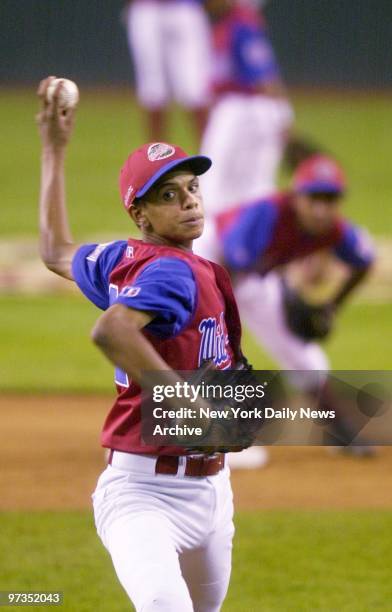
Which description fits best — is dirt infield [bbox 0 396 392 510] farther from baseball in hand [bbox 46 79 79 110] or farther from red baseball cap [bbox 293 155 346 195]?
baseball in hand [bbox 46 79 79 110]

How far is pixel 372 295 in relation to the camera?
12.8m

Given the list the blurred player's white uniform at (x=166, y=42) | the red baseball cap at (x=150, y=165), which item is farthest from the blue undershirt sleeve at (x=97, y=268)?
the blurred player's white uniform at (x=166, y=42)

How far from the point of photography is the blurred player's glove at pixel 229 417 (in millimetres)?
3107

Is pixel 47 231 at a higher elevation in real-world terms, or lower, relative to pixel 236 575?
higher

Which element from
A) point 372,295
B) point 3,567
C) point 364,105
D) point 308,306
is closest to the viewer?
point 3,567

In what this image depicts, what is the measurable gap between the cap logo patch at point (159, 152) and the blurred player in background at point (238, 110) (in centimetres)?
647

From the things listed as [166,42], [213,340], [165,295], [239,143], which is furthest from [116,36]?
[165,295]

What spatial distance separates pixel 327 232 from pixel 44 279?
633cm

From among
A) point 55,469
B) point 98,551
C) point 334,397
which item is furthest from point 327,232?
point 98,551

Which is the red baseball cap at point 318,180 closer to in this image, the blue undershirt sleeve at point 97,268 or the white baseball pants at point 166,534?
the blue undershirt sleeve at point 97,268

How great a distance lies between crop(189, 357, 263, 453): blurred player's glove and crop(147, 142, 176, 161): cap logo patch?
23.0 inches

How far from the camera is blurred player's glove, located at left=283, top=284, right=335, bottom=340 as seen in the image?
664cm

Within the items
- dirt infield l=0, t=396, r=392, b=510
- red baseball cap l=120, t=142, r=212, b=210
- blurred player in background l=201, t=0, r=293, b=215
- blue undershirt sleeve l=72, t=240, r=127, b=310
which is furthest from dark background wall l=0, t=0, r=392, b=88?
red baseball cap l=120, t=142, r=212, b=210

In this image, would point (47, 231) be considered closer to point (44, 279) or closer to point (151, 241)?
point (151, 241)
